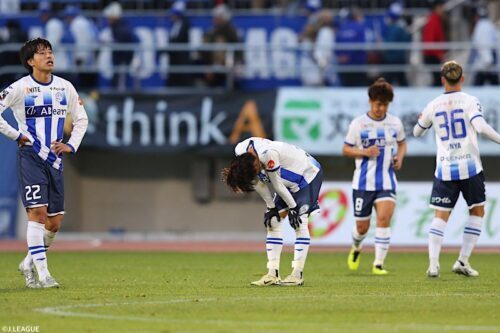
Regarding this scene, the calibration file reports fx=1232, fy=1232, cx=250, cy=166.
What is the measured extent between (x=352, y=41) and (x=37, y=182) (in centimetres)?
1377

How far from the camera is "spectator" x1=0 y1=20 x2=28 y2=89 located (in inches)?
1008

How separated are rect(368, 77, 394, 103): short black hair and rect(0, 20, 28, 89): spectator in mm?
12034

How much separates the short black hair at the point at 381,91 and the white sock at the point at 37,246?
15.8ft

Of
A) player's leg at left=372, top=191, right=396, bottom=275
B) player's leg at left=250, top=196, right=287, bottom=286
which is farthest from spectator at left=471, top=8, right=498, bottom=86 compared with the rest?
player's leg at left=250, top=196, right=287, bottom=286

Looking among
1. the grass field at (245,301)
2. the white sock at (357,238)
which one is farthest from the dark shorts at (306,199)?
the white sock at (357,238)

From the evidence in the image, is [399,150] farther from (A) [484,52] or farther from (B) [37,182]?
(A) [484,52]

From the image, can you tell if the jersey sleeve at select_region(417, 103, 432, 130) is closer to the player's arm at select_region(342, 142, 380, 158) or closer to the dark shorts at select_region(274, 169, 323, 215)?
the player's arm at select_region(342, 142, 380, 158)

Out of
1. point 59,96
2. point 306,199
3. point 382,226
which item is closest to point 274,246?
point 306,199

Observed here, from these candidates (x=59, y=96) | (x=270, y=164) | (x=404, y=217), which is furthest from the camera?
(x=404, y=217)

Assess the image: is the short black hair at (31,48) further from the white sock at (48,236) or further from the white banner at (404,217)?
the white banner at (404,217)

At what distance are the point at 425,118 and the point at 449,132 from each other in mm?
356

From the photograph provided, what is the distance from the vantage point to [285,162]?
12.4 metres

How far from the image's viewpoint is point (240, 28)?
2656 centimetres

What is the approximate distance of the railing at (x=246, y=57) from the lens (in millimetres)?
24641
